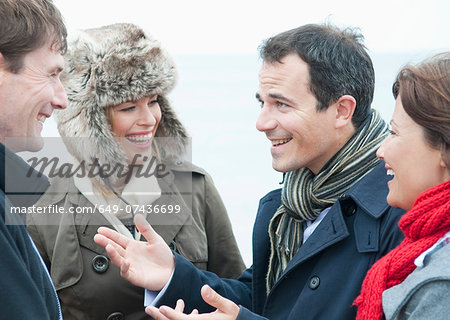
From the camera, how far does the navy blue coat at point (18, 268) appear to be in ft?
4.87

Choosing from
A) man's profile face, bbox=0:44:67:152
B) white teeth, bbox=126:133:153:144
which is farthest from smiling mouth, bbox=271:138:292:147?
man's profile face, bbox=0:44:67:152

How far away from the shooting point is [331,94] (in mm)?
2352

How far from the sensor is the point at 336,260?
208 centimetres

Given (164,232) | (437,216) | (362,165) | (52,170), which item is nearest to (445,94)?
(437,216)

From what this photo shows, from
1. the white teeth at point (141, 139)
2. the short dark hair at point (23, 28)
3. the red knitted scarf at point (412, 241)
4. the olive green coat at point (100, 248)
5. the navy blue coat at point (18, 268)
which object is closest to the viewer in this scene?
the navy blue coat at point (18, 268)

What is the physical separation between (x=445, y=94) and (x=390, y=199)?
0.38 meters

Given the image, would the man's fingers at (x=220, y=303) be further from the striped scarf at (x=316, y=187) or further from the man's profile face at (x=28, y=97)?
the man's profile face at (x=28, y=97)

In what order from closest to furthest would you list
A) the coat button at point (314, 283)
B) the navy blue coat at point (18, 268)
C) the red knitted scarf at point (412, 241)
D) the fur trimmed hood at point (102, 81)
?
the navy blue coat at point (18, 268), the red knitted scarf at point (412, 241), the coat button at point (314, 283), the fur trimmed hood at point (102, 81)

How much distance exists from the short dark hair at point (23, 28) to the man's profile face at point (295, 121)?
35.6 inches

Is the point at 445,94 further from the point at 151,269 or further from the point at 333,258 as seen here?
the point at 151,269

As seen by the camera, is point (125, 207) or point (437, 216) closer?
point (437, 216)

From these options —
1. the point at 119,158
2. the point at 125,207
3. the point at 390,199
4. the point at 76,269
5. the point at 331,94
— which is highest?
the point at 331,94

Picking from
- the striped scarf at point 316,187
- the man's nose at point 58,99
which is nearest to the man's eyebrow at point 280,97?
the striped scarf at point 316,187

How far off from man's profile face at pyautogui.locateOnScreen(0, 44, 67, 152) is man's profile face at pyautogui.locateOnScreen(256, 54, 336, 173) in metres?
0.86
